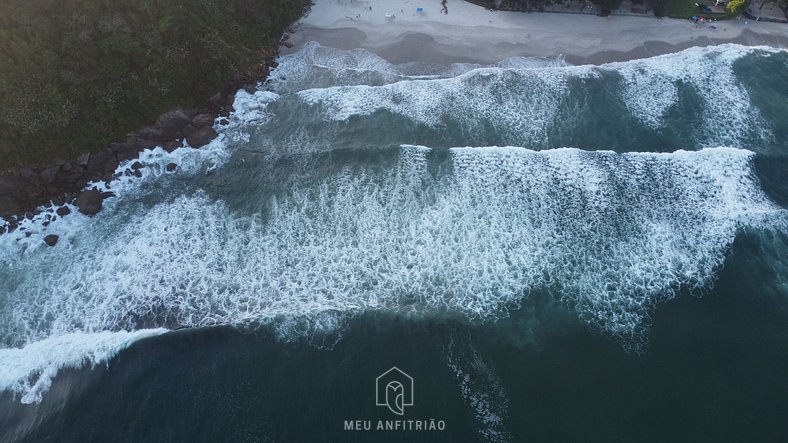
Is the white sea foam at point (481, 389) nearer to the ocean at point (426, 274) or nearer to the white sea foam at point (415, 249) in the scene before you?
the ocean at point (426, 274)

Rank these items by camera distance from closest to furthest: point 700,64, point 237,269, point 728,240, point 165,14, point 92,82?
1. point 237,269
2. point 728,240
3. point 92,82
4. point 165,14
5. point 700,64

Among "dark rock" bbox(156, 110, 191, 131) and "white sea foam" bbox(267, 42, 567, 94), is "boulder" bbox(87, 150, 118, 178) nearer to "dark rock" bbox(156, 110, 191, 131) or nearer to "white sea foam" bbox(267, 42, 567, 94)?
"dark rock" bbox(156, 110, 191, 131)

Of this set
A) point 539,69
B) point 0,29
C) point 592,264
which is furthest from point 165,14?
point 592,264

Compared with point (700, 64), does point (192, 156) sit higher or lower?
lower

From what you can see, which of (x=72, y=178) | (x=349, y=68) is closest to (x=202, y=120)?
(x=72, y=178)

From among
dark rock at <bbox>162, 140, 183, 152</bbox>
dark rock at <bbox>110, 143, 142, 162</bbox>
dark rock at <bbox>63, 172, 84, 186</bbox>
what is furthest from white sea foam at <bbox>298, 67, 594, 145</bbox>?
dark rock at <bbox>63, 172, 84, 186</bbox>

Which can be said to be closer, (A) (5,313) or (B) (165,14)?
(A) (5,313)

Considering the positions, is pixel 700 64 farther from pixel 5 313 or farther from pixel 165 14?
pixel 5 313
